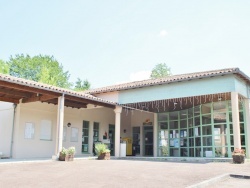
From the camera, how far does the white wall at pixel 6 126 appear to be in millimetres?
16156

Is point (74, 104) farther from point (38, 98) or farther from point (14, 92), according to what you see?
point (14, 92)

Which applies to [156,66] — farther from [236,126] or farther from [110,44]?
[236,126]

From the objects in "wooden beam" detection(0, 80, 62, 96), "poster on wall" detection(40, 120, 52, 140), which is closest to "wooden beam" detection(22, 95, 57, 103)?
"wooden beam" detection(0, 80, 62, 96)

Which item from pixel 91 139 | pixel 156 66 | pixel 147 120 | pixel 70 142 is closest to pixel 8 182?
pixel 70 142

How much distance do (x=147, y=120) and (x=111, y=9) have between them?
11.1 metres

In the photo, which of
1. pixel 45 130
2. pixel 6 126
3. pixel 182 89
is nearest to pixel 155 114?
pixel 182 89

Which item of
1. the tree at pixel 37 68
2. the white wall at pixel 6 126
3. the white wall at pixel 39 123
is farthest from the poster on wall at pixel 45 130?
the tree at pixel 37 68

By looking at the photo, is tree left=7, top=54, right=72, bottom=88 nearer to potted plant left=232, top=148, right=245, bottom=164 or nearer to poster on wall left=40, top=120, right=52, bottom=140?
poster on wall left=40, top=120, right=52, bottom=140

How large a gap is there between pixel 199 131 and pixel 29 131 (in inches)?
387

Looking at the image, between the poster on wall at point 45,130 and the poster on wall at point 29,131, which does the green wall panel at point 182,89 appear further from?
the poster on wall at point 29,131

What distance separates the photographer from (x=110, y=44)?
810 inches

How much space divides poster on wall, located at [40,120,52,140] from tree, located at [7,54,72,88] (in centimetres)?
2264

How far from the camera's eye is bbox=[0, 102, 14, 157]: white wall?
16156 mm

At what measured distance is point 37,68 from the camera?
42781 mm
